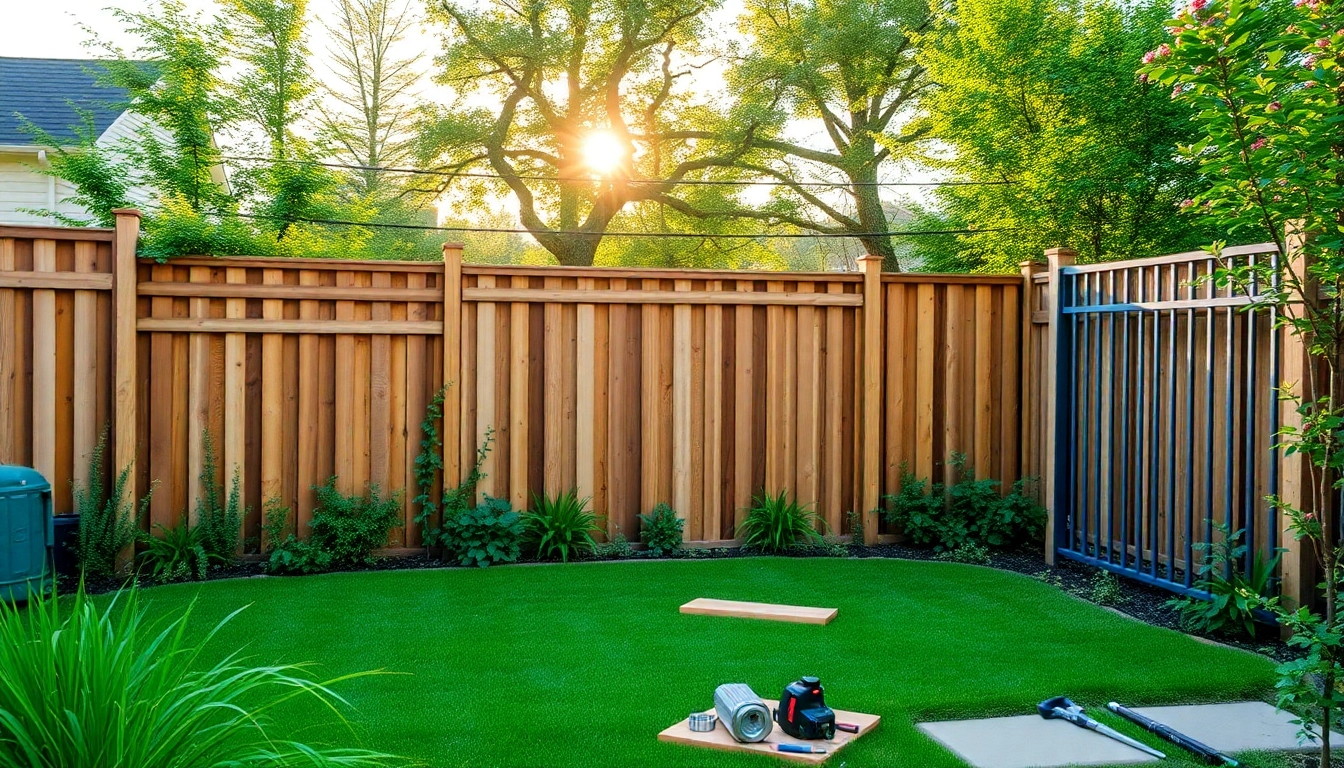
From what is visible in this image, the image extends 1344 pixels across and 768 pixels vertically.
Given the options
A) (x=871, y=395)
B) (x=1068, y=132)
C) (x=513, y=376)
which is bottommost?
(x=871, y=395)

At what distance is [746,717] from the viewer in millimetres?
3176

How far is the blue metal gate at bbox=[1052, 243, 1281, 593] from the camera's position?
4676 millimetres

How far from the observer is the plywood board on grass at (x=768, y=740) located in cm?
309

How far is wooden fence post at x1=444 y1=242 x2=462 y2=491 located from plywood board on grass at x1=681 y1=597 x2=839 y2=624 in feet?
6.47

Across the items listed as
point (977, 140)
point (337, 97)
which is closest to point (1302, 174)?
point (977, 140)

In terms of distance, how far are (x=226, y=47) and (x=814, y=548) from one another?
903 cm

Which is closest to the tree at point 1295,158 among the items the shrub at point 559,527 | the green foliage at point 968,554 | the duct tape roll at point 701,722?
the duct tape roll at point 701,722

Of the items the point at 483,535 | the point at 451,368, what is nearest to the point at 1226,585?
the point at 483,535

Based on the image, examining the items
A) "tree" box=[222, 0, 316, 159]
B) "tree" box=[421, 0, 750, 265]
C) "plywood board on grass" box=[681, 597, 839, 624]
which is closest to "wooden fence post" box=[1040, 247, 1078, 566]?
"plywood board on grass" box=[681, 597, 839, 624]

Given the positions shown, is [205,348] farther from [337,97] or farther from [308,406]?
[337,97]

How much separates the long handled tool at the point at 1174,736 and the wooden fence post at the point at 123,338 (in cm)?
518

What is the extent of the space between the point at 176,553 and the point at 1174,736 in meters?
5.15

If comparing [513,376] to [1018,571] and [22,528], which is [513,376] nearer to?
[22,528]

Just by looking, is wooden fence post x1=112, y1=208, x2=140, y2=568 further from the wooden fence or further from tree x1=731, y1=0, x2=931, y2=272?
tree x1=731, y1=0, x2=931, y2=272
